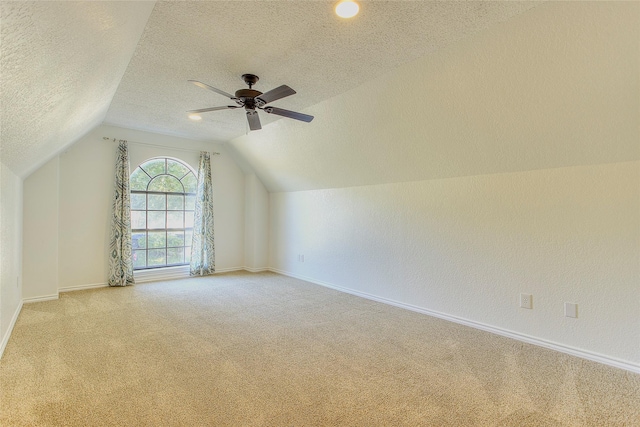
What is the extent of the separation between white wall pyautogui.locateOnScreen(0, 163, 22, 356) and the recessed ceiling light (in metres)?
2.92

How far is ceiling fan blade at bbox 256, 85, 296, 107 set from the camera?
2.51m

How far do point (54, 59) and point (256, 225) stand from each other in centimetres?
500

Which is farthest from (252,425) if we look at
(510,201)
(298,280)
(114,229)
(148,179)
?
(148,179)

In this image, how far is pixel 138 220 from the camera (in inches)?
218

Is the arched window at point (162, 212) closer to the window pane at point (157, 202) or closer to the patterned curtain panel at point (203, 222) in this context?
the window pane at point (157, 202)

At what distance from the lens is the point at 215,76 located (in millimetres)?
3047

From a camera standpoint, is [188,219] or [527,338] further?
[188,219]

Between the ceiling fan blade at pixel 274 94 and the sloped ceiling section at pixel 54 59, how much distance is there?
0.96 meters

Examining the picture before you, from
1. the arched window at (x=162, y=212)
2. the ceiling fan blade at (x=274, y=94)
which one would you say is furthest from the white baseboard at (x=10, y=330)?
the ceiling fan blade at (x=274, y=94)

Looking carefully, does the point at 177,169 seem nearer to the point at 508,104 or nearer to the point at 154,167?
the point at 154,167

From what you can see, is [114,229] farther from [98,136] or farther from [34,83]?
[34,83]

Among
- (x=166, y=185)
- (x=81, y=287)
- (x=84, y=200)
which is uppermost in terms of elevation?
(x=166, y=185)

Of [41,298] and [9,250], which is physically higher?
[9,250]

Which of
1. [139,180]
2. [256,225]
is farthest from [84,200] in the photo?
[256,225]
